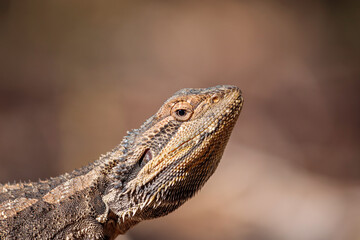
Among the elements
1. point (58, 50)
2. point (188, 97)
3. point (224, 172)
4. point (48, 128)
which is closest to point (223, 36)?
point (224, 172)

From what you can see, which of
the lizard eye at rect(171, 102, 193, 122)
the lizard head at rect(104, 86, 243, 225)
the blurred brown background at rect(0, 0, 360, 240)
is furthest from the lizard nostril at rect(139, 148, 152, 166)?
the blurred brown background at rect(0, 0, 360, 240)

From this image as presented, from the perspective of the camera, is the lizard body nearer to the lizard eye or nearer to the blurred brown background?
the lizard eye

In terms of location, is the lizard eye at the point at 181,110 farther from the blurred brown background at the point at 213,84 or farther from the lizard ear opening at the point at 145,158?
the blurred brown background at the point at 213,84

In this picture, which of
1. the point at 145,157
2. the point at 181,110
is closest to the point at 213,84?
the point at 181,110

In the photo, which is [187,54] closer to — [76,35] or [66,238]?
[76,35]

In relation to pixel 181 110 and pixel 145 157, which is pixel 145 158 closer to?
pixel 145 157

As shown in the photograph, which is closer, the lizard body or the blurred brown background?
the lizard body
